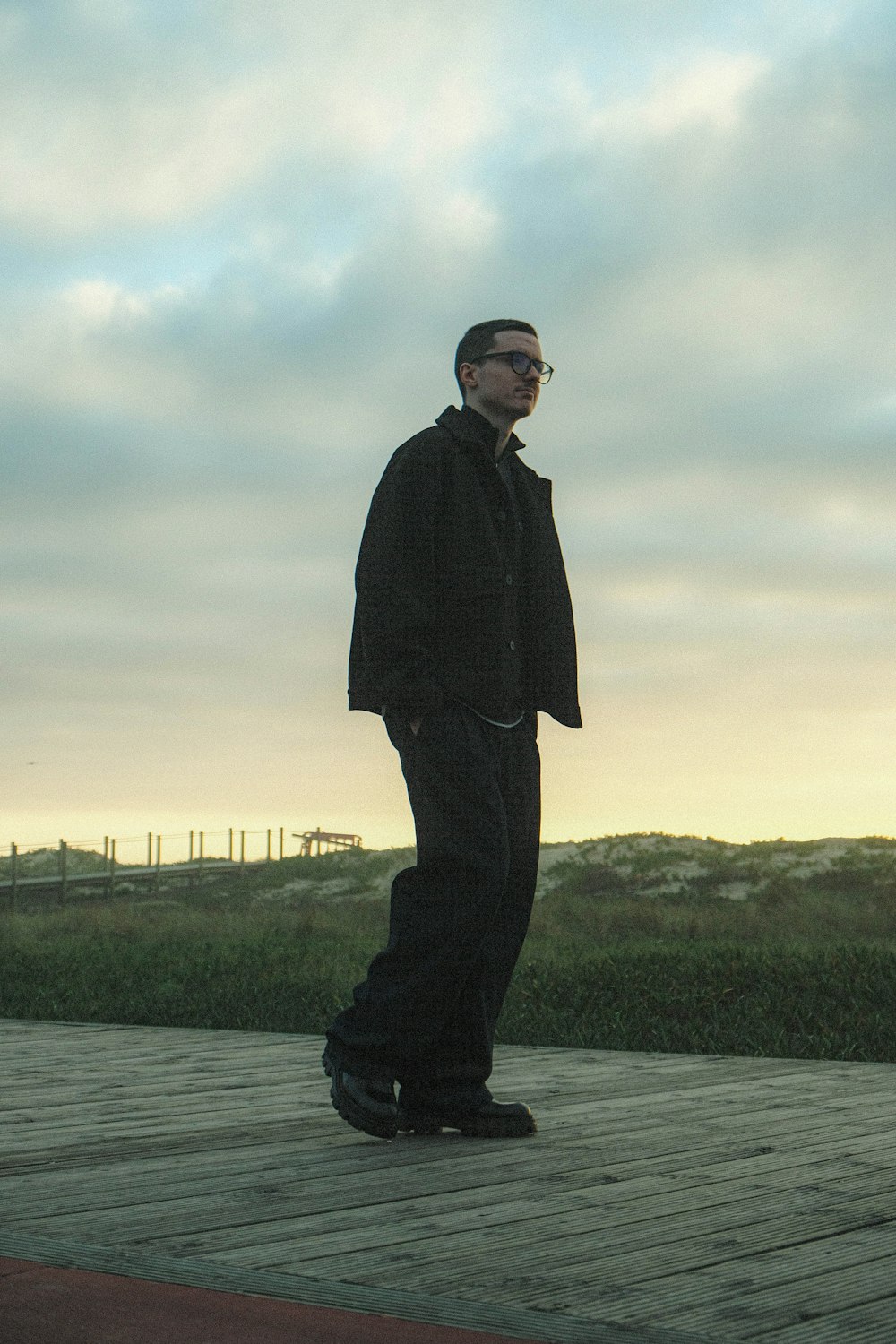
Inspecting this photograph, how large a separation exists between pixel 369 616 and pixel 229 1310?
6.49 feet

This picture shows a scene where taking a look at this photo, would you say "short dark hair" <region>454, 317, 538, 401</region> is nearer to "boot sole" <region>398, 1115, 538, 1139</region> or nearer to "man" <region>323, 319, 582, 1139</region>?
"man" <region>323, 319, 582, 1139</region>

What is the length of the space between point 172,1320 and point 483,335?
2769 millimetres

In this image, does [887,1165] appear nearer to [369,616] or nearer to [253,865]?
[369,616]

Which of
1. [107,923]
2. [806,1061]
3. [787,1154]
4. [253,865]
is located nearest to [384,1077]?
[787,1154]

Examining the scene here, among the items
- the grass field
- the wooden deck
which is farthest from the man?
the grass field

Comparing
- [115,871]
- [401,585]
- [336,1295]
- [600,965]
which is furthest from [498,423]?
[115,871]

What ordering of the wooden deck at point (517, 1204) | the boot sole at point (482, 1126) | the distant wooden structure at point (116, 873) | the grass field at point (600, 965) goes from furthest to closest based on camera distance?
the distant wooden structure at point (116, 873) < the grass field at point (600, 965) < the boot sole at point (482, 1126) < the wooden deck at point (517, 1204)

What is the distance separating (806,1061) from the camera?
5305 mm

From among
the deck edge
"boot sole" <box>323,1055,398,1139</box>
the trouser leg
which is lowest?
"boot sole" <box>323,1055,398,1139</box>

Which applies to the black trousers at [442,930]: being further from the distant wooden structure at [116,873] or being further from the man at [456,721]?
the distant wooden structure at [116,873]

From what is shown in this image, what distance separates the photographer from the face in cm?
384

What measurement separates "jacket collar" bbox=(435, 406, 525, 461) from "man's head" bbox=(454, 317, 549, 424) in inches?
1.2

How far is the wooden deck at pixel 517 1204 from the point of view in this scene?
6.37 ft

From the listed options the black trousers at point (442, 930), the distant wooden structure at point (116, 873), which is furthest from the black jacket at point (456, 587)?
the distant wooden structure at point (116, 873)
